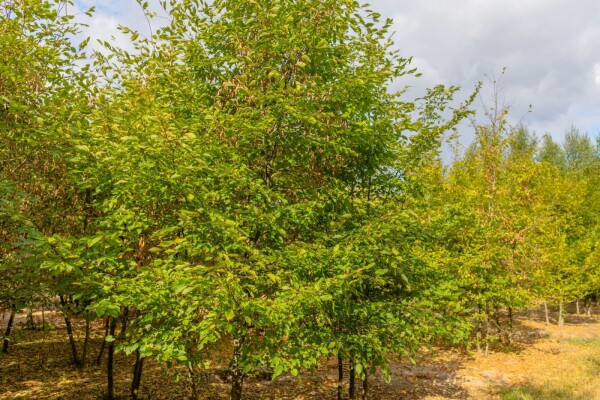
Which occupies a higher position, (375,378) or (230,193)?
(230,193)

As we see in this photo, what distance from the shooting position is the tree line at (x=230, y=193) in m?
5.00

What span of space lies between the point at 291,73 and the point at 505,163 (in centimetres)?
1652

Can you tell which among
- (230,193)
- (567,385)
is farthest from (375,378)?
(230,193)

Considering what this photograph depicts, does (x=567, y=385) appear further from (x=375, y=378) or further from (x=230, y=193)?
(x=230, y=193)

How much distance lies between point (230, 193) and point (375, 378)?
11.0 meters

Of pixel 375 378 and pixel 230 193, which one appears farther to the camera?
pixel 375 378

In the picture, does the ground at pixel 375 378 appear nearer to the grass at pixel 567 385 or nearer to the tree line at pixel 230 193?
the grass at pixel 567 385

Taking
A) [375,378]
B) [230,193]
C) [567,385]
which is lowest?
[375,378]

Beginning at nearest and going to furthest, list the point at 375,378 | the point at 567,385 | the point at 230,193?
1. the point at 230,193
2. the point at 567,385
3. the point at 375,378

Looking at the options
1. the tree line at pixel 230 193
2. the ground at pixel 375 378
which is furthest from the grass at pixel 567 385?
the tree line at pixel 230 193

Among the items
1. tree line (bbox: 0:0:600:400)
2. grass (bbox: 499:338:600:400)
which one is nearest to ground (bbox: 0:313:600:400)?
grass (bbox: 499:338:600:400)

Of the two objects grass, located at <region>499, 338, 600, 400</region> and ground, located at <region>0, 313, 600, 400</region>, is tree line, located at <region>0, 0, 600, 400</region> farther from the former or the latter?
grass, located at <region>499, 338, 600, 400</region>

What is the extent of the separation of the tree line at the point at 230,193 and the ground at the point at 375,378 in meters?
3.02

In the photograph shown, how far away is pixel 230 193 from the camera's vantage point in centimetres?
571
